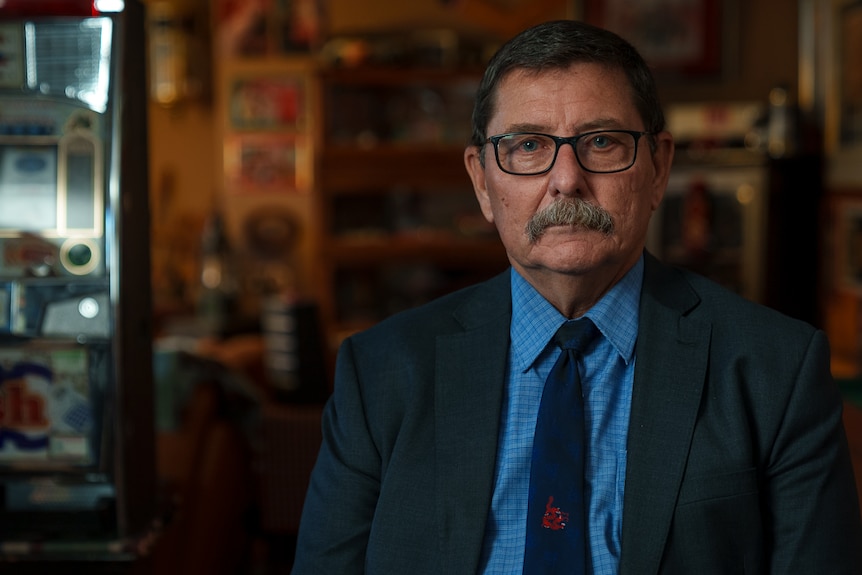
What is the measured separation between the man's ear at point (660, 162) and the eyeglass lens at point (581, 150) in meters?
0.08

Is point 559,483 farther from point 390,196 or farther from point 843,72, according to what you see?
point 390,196

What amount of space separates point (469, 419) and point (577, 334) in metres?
0.20

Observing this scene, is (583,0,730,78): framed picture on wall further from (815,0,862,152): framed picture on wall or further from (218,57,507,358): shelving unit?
(218,57,507,358): shelving unit

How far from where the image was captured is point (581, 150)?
130 centimetres

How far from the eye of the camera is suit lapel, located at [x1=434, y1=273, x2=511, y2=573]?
1294 mm

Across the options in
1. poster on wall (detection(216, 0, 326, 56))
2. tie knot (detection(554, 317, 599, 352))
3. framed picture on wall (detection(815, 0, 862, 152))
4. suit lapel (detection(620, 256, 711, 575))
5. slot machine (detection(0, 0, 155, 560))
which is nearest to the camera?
suit lapel (detection(620, 256, 711, 575))

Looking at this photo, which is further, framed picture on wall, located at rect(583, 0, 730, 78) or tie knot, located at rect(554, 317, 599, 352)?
framed picture on wall, located at rect(583, 0, 730, 78)

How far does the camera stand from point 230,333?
5.31 m

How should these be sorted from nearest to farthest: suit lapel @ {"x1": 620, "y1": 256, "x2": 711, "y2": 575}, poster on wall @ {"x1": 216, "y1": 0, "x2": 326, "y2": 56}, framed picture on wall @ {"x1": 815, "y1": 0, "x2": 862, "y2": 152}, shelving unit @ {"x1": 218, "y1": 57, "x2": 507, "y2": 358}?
suit lapel @ {"x1": 620, "y1": 256, "x2": 711, "y2": 575}
framed picture on wall @ {"x1": 815, "y1": 0, "x2": 862, "y2": 152}
shelving unit @ {"x1": 218, "y1": 57, "x2": 507, "y2": 358}
poster on wall @ {"x1": 216, "y1": 0, "x2": 326, "y2": 56}

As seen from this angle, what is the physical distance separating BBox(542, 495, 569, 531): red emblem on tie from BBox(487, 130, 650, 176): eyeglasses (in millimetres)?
453

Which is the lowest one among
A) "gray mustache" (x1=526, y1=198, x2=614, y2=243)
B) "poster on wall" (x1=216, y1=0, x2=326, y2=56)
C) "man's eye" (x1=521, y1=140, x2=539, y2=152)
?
"gray mustache" (x1=526, y1=198, x2=614, y2=243)

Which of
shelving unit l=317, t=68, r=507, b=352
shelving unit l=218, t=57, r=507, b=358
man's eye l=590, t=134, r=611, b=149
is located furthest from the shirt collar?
shelving unit l=317, t=68, r=507, b=352

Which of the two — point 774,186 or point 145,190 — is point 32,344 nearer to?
point 145,190

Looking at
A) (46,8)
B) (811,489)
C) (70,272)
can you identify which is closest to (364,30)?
(46,8)
